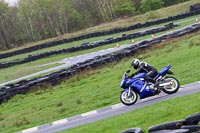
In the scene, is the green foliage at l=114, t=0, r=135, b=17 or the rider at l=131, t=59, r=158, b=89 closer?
the rider at l=131, t=59, r=158, b=89

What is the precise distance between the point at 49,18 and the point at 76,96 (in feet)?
226

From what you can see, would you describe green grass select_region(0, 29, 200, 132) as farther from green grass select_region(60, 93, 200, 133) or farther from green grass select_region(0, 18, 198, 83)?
green grass select_region(0, 18, 198, 83)

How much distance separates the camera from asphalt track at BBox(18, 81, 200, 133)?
13211mm

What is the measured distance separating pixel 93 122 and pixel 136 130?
4169 mm

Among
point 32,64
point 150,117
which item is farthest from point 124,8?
point 150,117

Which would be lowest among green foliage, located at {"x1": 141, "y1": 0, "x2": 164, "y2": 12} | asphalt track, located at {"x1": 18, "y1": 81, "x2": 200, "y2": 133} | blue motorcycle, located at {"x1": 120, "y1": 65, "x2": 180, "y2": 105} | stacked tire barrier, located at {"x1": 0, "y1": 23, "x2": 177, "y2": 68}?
asphalt track, located at {"x1": 18, "y1": 81, "x2": 200, "y2": 133}

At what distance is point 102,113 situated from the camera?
13789 mm

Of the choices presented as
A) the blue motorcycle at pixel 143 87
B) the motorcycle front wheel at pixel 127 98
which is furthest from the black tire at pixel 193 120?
the motorcycle front wheel at pixel 127 98

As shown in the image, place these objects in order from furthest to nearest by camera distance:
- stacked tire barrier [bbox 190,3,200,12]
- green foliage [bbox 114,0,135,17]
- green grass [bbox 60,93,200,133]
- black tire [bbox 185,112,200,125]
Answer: green foliage [bbox 114,0,135,17] < stacked tire barrier [bbox 190,3,200,12] < green grass [bbox 60,93,200,133] < black tire [bbox 185,112,200,125]

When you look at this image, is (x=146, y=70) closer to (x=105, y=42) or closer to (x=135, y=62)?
(x=135, y=62)

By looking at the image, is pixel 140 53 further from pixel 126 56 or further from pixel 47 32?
pixel 47 32

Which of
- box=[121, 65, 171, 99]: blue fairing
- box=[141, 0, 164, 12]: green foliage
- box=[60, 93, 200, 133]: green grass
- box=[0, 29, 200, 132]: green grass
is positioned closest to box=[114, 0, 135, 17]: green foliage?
box=[141, 0, 164, 12]: green foliage

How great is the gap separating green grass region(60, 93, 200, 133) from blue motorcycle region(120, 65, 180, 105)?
4.15ft

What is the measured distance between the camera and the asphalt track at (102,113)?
13.2 metres
